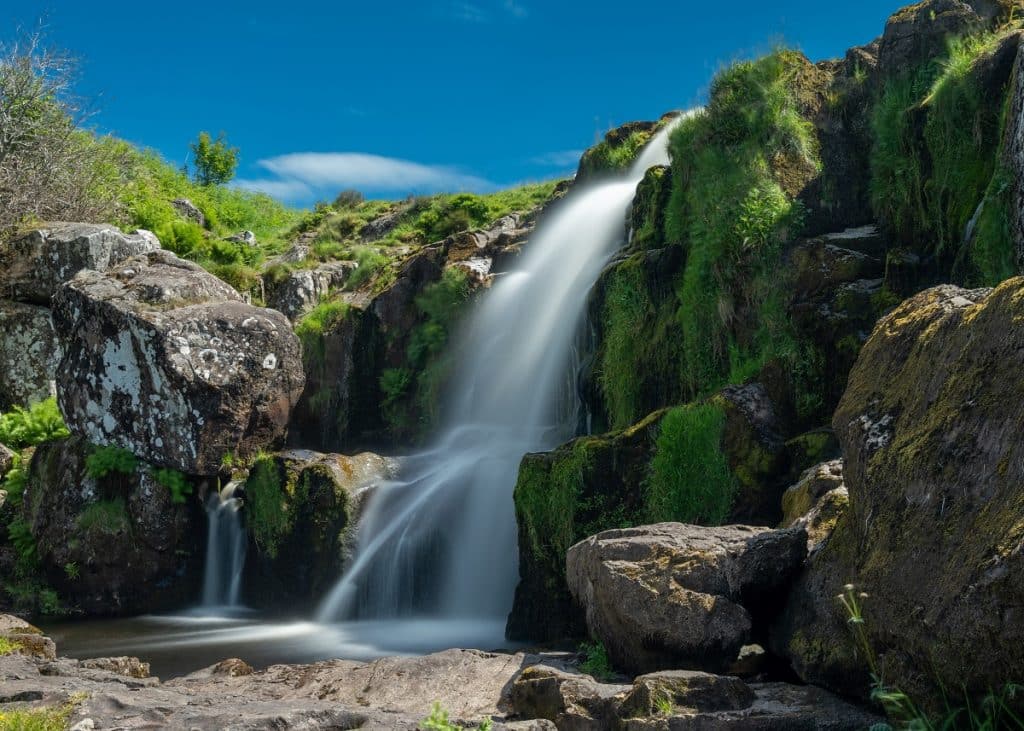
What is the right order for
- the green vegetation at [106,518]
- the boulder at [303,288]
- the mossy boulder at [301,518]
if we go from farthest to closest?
the boulder at [303,288] < the green vegetation at [106,518] < the mossy boulder at [301,518]

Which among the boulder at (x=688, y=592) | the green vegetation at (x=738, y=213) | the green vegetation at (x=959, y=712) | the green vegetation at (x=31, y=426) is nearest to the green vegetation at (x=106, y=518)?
the green vegetation at (x=31, y=426)

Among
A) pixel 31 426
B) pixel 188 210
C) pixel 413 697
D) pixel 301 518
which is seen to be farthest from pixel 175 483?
pixel 188 210

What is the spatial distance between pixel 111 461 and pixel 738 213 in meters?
9.63

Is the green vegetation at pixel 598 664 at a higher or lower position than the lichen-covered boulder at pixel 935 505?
lower

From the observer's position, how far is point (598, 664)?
6.41 m

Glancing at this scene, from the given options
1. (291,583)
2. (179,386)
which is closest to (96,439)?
(179,386)

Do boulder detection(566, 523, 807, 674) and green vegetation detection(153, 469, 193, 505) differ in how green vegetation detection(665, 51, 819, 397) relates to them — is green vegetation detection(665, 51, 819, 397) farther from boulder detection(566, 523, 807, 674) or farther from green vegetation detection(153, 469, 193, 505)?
green vegetation detection(153, 469, 193, 505)

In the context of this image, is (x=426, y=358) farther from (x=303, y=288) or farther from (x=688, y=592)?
(x=688, y=592)

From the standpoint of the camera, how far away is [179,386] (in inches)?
530

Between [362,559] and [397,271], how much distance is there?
29.1 feet

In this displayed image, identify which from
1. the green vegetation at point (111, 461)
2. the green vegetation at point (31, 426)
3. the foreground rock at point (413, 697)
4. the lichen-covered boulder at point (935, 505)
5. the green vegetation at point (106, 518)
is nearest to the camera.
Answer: the lichen-covered boulder at point (935, 505)

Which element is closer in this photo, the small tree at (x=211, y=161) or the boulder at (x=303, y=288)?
the boulder at (x=303, y=288)

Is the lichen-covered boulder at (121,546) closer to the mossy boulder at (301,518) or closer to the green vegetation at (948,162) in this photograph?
the mossy boulder at (301,518)

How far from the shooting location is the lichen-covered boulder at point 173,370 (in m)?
13.6
